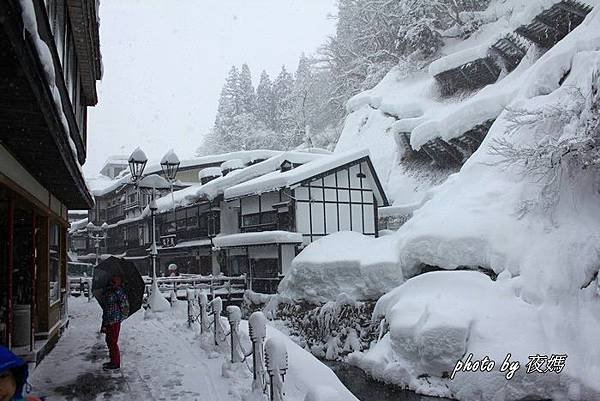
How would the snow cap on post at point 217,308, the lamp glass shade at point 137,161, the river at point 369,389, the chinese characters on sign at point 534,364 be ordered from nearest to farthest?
1. the snow cap on post at point 217,308
2. the chinese characters on sign at point 534,364
3. the river at point 369,389
4. the lamp glass shade at point 137,161

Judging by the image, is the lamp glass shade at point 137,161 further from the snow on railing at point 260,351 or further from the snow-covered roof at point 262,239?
the snow-covered roof at point 262,239

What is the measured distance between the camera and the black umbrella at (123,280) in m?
8.03

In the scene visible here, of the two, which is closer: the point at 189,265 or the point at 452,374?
the point at 452,374

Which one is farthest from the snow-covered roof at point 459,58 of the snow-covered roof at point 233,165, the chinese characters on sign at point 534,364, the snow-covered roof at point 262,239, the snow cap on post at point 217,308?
the snow cap on post at point 217,308

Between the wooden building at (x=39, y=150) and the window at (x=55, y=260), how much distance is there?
3cm

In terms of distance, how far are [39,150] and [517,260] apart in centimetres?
1324

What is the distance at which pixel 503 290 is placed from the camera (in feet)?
44.3

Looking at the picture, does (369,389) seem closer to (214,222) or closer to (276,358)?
(276,358)

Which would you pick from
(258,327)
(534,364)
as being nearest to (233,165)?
(534,364)

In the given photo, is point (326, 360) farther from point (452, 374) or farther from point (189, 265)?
point (189, 265)

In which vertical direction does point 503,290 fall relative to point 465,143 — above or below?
below

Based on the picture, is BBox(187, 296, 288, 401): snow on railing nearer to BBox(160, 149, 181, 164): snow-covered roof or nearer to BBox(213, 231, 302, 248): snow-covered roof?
BBox(160, 149, 181, 164): snow-covered roof

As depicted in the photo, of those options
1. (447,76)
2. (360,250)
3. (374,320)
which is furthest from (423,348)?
(447,76)

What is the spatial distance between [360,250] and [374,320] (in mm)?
4578
